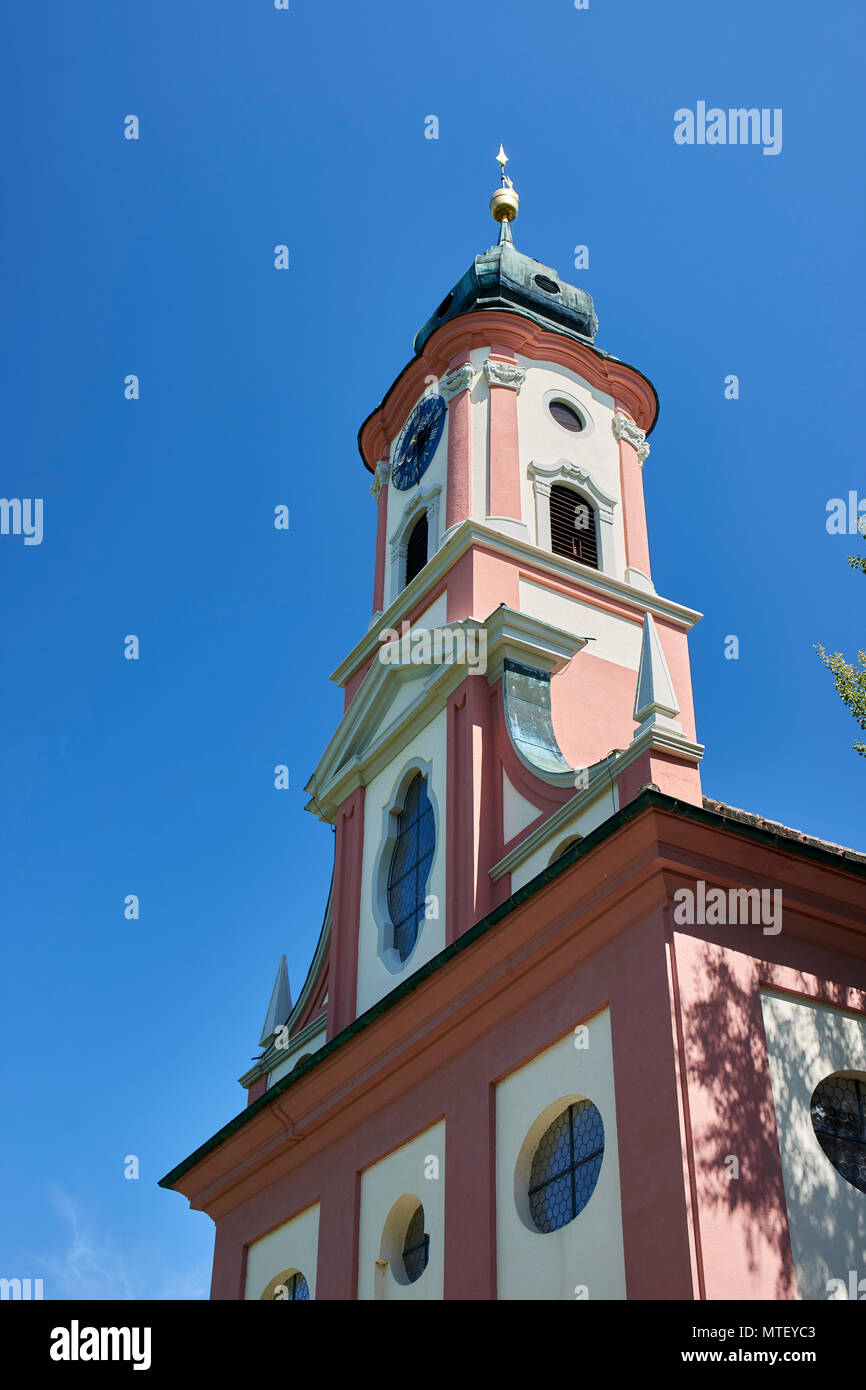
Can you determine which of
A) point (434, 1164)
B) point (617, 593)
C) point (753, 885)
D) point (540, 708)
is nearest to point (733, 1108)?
point (753, 885)

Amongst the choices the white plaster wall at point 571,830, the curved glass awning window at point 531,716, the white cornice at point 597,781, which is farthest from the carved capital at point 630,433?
the white plaster wall at point 571,830

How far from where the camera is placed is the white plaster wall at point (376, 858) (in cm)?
1855

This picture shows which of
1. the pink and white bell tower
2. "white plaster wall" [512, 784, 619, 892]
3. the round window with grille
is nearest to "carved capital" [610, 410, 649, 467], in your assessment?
the pink and white bell tower

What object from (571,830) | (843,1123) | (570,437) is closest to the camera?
(843,1123)

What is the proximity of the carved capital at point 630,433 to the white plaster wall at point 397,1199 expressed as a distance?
12279 millimetres

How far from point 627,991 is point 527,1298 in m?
2.74

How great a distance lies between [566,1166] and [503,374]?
13237 millimetres

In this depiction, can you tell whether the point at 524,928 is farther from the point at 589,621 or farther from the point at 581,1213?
the point at 589,621

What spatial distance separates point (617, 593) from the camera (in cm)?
2211

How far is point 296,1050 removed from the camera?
21344mm

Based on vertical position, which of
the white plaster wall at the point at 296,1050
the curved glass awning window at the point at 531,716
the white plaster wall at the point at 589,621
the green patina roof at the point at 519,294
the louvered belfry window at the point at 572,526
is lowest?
the white plaster wall at the point at 296,1050

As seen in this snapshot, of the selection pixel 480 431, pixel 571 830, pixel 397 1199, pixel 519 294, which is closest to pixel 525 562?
pixel 480 431

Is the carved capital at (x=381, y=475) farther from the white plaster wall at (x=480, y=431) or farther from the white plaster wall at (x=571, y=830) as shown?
the white plaster wall at (x=571, y=830)

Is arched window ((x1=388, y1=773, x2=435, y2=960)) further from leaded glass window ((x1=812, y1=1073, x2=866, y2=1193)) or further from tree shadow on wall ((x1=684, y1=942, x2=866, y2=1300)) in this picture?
leaded glass window ((x1=812, y1=1073, x2=866, y2=1193))
